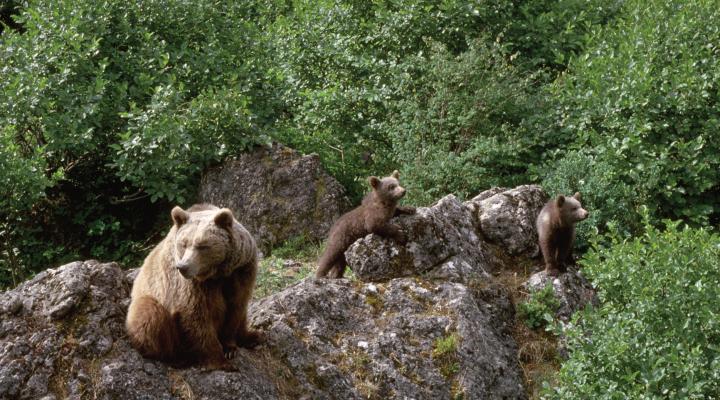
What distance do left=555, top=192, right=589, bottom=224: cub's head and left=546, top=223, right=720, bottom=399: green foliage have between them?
1.75 meters

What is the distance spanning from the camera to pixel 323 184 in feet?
38.6

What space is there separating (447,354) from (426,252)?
134 cm

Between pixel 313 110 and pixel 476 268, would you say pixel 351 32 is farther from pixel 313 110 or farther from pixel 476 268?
pixel 476 268

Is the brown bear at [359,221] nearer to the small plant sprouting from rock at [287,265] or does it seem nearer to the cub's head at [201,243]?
the small plant sprouting from rock at [287,265]

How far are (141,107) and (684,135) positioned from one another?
7163mm

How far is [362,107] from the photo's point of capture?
13.2 m

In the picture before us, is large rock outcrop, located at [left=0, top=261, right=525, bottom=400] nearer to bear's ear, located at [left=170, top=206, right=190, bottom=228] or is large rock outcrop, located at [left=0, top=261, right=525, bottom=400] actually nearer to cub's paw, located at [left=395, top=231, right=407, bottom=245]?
cub's paw, located at [left=395, top=231, right=407, bottom=245]

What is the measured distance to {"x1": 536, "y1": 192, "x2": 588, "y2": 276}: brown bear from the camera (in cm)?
877

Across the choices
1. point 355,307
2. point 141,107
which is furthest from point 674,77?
point 141,107

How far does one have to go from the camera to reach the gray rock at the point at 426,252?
7938 mm

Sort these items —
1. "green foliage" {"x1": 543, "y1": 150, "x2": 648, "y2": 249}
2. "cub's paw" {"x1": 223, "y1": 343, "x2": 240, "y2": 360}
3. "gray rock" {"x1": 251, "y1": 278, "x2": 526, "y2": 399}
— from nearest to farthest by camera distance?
"cub's paw" {"x1": 223, "y1": 343, "x2": 240, "y2": 360}
"gray rock" {"x1": 251, "y1": 278, "x2": 526, "y2": 399}
"green foliage" {"x1": 543, "y1": 150, "x2": 648, "y2": 249}

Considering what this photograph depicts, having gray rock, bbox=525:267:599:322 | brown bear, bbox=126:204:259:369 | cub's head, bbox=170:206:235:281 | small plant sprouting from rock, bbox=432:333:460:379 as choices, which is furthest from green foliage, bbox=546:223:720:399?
cub's head, bbox=170:206:235:281

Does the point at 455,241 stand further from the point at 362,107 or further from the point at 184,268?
the point at 362,107

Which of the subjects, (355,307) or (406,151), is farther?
(406,151)
